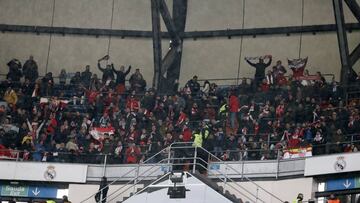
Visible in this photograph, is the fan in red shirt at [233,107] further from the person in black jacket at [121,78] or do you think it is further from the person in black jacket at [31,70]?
the person in black jacket at [31,70]

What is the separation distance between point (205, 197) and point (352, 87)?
21.8 ft

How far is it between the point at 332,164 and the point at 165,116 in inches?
281

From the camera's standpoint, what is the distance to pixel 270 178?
34750 mm

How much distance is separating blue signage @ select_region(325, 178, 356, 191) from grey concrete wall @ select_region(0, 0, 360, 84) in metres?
6.73

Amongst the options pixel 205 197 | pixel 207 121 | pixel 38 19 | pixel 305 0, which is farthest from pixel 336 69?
pixel 38 19

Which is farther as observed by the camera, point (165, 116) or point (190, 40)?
point (190, 40)

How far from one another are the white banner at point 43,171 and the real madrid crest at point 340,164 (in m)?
8.49

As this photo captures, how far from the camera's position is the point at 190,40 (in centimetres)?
4241

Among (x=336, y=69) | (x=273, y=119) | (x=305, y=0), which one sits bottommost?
(x=273, y=119)

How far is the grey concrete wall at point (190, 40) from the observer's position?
40250mm

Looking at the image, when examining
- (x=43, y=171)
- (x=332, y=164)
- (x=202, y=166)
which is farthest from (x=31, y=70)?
(x=332, y=164)

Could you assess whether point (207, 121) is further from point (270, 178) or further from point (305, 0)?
point (305, 0)

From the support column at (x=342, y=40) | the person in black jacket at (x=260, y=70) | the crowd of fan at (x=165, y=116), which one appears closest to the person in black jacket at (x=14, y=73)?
the crowd of fan at (x=165, y=116)

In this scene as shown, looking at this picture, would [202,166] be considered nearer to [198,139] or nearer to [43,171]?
[198,139]
